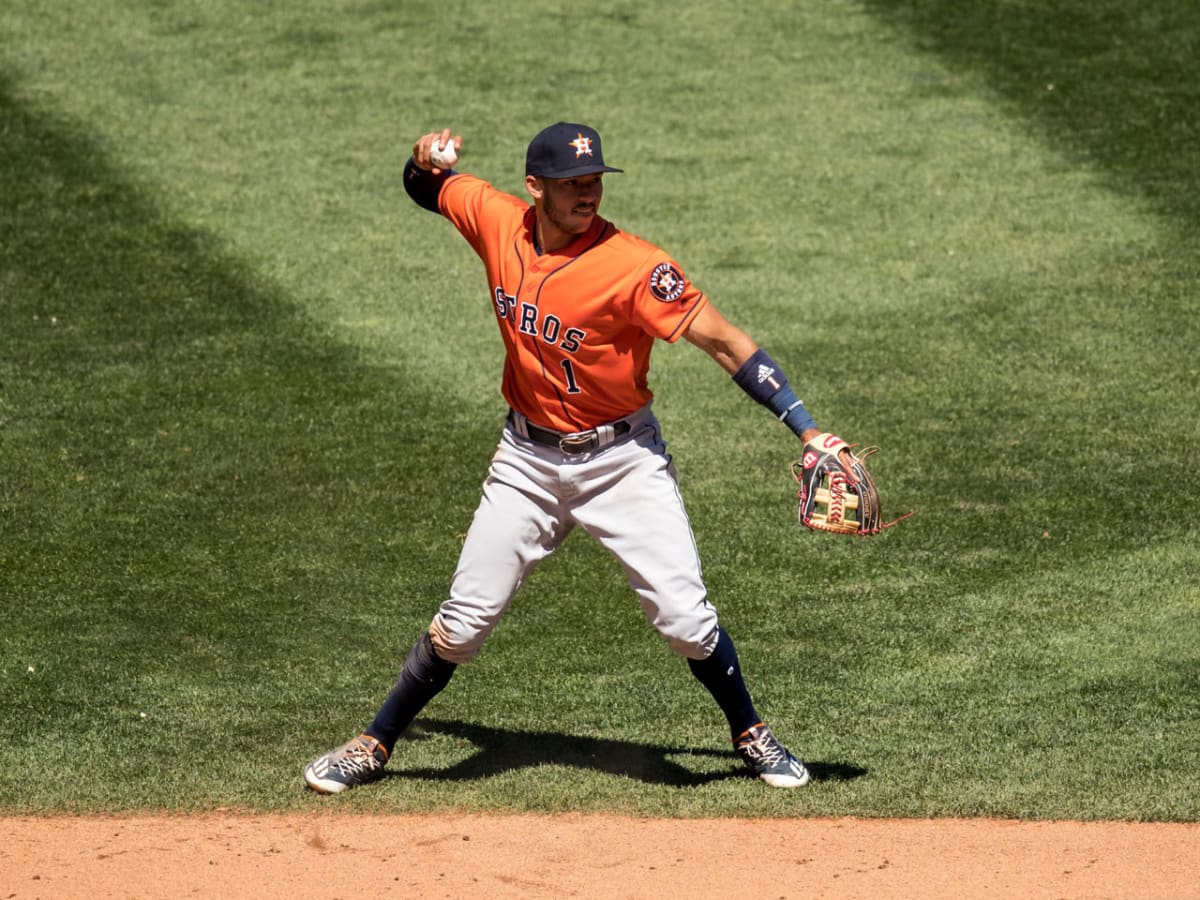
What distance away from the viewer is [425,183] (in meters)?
6.25

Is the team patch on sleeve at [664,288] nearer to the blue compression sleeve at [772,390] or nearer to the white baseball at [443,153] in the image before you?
the blue compression sleeve at [772,390]

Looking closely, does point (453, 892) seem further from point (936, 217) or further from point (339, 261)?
point (936, 217)

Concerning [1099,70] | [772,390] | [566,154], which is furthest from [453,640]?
[1099,70]

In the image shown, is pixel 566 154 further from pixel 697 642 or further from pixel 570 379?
pixel 697 642

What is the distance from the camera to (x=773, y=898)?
5.12 meters

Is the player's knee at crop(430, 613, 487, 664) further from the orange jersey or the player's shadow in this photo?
the orange jersey

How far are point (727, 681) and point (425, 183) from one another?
1992mm

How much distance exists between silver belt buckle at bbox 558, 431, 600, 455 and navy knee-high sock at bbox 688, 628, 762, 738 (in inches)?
29.4

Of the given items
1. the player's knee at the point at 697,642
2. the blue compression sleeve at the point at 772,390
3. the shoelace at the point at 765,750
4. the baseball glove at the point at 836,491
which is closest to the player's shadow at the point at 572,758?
the shoelace at the point at 765,750

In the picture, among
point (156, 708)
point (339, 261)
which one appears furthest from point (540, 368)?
point (339, 261)

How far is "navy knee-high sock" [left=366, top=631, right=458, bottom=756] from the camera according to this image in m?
5.96

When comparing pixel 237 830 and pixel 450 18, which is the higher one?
pixel 450 18

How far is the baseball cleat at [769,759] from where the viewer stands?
6.03m

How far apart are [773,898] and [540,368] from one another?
1.78 m
